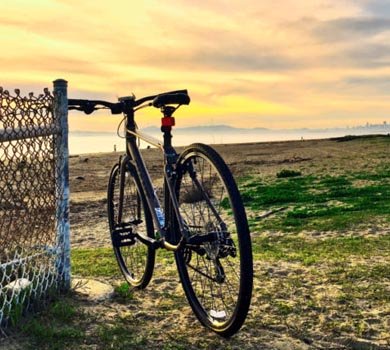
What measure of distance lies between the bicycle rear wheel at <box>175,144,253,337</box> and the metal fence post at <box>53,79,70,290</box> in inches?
54.4

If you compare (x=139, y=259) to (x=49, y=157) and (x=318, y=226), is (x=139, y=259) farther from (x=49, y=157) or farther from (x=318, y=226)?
(x=318, y=226)

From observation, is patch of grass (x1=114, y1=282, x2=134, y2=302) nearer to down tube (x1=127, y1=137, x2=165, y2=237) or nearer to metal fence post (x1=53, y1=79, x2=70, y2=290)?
metal fence post (x1=53, y1=79, x2=70, y2=290)

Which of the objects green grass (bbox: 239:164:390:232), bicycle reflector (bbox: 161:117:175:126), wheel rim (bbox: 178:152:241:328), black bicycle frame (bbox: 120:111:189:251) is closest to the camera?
wheel rim (bbox: 178:152:241:328)

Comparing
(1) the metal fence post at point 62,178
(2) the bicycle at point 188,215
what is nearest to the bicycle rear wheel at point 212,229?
(2) the bicycle at point 188,215

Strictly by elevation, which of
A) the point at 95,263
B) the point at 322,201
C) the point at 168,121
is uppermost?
the point at 168,121

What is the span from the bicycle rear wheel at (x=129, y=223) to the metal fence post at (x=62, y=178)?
2.29ft

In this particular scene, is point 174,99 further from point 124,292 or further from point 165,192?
point 124,292

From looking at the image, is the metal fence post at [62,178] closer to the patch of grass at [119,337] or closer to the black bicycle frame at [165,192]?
the black bicycle frame at [165,192]

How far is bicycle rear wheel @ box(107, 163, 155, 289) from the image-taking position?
5750 millimetres

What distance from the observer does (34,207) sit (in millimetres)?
5434

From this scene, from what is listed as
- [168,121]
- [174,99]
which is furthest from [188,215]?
[174,99]

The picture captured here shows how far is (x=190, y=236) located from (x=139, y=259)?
2.25 meters

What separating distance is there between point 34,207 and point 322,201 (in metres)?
8.46

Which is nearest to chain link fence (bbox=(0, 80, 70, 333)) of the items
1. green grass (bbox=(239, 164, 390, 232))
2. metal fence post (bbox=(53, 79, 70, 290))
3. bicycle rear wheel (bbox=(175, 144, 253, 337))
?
metal fence post (bbox=(53, 79, 70, 290))
